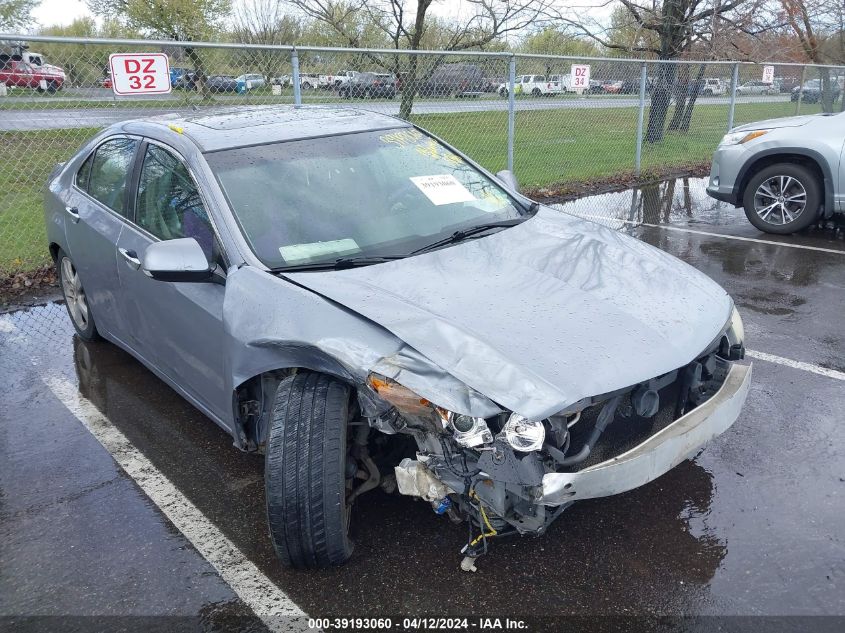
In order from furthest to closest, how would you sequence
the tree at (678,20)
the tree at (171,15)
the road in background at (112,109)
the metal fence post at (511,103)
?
the tree at (171,15) → the tree at (678,20) → the metal fence post at (511,103) → the road in background at (112,109)

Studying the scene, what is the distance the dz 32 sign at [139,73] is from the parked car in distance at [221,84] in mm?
992

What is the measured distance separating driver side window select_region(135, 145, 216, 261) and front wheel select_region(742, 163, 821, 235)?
6984 mm

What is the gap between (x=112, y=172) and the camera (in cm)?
436

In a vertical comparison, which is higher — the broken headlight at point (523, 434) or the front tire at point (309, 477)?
the broken headlight at point (523, 434)

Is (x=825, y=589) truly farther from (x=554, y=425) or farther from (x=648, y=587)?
(x=554, y=425)

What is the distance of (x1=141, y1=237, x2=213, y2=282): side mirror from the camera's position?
3.15 meters

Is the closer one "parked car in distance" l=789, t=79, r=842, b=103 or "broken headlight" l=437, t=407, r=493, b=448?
"broken headlight" l=437, t=407, r=493, b=448

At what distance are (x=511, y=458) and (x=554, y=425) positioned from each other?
196 mm

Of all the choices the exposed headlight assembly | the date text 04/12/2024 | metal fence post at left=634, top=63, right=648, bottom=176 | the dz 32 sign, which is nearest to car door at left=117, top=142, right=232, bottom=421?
the date text 04/12/2024

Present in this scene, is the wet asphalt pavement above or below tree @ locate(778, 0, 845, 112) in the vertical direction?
below

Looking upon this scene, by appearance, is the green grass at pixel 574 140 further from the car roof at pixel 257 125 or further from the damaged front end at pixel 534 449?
the damaged front end at pixel 534 449

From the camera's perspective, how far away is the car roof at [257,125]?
3.78 meters

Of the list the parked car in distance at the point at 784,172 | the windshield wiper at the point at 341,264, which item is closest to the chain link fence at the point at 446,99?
the parked car in distance at the point at 784,172

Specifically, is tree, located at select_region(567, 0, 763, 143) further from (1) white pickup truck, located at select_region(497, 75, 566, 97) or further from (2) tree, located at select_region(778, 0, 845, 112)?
(1) white pickup truck, located at select_region(497, 75, 566, 97)
